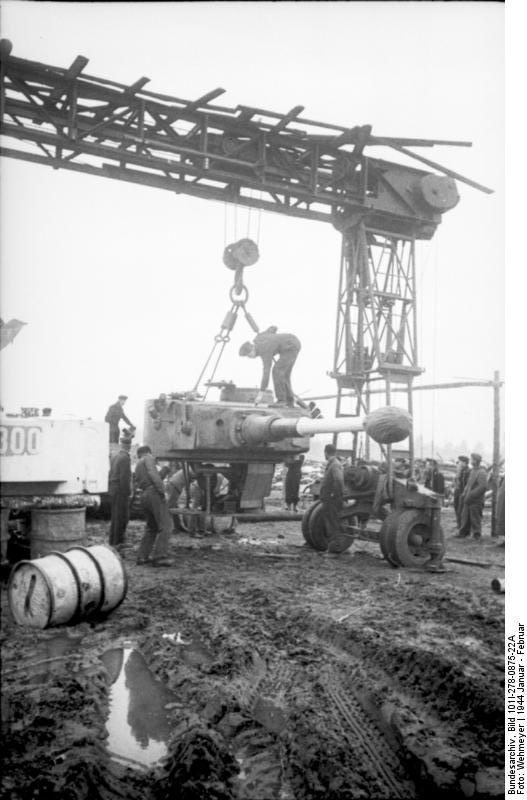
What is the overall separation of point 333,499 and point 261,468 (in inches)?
52.2

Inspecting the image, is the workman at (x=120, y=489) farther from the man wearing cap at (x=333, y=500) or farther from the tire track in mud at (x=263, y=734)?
the tire track in mud at (x=263, y=734)

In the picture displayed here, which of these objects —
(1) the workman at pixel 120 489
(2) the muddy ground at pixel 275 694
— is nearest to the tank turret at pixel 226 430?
(1) the workman at pixel 120 489

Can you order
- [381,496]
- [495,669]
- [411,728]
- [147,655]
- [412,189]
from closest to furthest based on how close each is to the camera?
[411,728] → [495,669] → [147,655] → [381,496] → [412,189]

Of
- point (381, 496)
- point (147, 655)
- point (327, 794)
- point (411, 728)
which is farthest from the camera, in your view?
point (381, 496)

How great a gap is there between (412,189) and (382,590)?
8.44 meters

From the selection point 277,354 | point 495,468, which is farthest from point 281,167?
point 495,468

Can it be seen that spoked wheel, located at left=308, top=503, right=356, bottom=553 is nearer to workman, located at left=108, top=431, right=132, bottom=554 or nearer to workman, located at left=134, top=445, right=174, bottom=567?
workman, located at left=134, top=445, right=174, bottom=567

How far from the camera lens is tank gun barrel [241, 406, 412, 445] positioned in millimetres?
6715

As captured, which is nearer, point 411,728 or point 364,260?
point 411,728

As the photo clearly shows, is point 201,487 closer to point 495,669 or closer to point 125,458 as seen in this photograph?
point 125,458

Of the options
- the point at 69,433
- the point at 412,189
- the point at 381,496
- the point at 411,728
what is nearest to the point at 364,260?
the point at 412,189

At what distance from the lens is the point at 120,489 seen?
10.2 m

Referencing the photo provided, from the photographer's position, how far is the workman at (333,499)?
33.1 ft

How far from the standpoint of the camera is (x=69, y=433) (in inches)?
214
